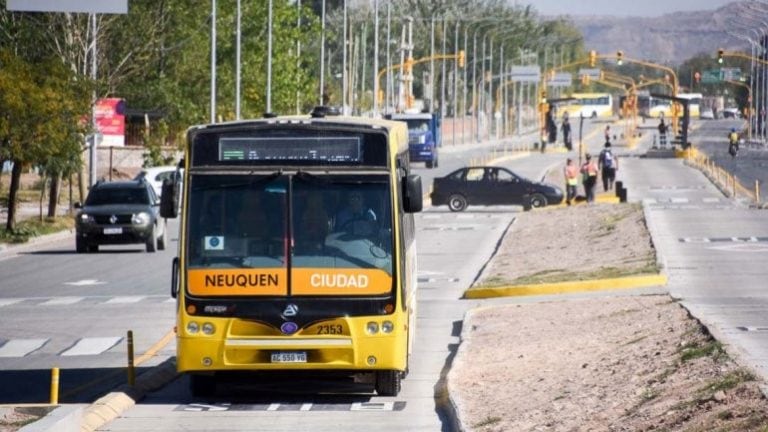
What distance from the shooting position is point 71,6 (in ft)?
134

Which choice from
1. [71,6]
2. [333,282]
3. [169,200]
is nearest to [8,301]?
[71,6]

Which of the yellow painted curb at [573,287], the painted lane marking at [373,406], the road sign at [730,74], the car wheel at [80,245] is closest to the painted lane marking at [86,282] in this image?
the car wheel at [80,245]

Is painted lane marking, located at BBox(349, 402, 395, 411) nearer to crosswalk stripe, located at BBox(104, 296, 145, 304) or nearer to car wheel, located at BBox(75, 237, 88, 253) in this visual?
crosswalk stripe, located at BBox(104, 296, 145, 304)

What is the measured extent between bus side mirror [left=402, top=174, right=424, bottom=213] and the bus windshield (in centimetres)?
29

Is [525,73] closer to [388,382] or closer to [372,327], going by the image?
[388,382]

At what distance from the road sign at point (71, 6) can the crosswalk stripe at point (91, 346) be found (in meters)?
15.5

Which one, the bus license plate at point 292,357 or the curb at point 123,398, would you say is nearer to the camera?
Result: the curb at point 123,398

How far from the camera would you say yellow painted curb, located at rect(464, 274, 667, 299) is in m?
31.2

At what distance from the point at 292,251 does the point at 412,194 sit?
55.6 inches

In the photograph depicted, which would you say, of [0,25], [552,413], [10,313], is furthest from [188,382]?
[0,25]

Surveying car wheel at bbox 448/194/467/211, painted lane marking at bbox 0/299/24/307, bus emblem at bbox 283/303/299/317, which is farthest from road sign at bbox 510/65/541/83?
bus emblem at bbox 283/303/299/317

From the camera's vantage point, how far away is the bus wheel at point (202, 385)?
19.1m

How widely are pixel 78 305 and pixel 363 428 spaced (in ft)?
53.8

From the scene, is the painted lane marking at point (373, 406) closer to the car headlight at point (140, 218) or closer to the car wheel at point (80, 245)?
the car headlight at point (140, 218)
